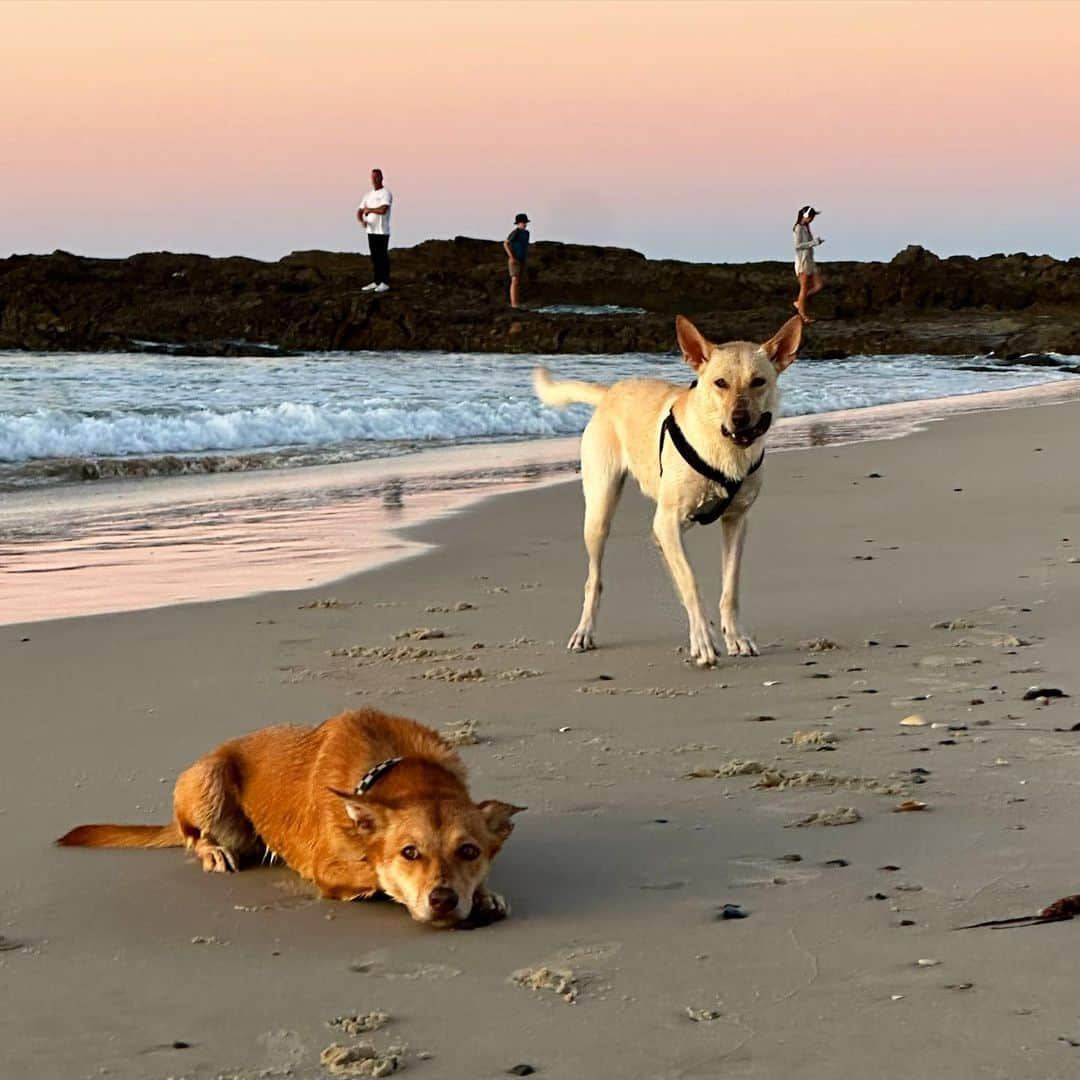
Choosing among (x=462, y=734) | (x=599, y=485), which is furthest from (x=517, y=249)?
(x=462, y=734)

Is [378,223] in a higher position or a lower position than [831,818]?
→ higher

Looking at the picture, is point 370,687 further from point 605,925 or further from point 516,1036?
point 516,1036

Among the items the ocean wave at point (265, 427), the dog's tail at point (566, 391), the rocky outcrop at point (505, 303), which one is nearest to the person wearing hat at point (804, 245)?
the rocky outcrop at point (505, 303)

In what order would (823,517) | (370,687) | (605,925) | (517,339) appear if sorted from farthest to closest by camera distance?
(517,339), (823,517), (370,687), (605,925)

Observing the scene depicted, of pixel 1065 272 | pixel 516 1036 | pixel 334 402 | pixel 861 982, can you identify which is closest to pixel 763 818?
pixel 861 982

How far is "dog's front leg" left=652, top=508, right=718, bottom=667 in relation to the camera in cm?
721

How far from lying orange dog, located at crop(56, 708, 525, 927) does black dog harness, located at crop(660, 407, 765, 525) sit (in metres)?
3.22

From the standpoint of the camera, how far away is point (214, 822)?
184 inches

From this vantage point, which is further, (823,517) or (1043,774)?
(823,517)

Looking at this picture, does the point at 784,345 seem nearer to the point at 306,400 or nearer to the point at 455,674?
the point at 455,674

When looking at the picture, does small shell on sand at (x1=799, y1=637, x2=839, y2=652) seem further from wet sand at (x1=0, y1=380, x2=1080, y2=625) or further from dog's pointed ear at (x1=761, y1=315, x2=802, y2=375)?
wet sand at (x1=0, y1=380, x2=1080, y2=625)

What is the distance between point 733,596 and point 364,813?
12.3 ft

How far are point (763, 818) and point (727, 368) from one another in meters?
3.27

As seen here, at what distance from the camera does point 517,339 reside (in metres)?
33.0
